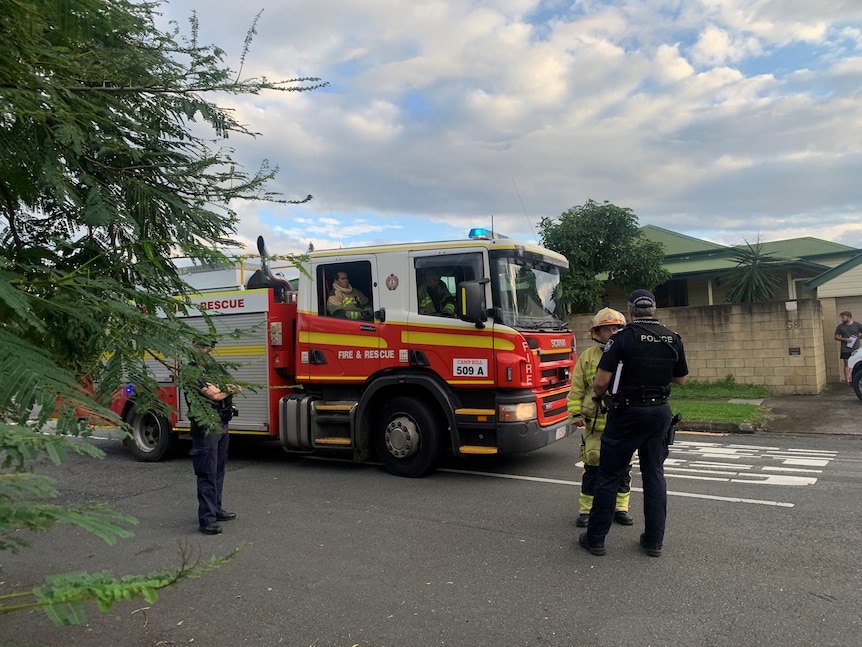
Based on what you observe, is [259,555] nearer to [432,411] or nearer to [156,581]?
[432,411]

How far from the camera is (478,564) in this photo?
4555mm

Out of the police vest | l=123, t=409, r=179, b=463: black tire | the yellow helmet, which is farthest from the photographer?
l=123, t=409, r=179, b=463: black tire

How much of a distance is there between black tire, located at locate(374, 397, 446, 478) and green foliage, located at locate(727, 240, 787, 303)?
1370 cm

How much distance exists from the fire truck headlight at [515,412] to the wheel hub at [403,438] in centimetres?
106

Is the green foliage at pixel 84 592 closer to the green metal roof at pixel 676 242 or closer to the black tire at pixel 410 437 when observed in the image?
the black tire at pixel 410 437

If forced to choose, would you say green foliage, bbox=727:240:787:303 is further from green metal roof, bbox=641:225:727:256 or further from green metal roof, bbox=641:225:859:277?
green metal roof, bbox=641:225:727:256

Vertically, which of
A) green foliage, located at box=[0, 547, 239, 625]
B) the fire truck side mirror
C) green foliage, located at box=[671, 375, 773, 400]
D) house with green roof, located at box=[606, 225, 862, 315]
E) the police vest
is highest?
house with green roof, located at box=[606, 225, 862, 315]

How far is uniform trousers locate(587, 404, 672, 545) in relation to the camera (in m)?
4.55

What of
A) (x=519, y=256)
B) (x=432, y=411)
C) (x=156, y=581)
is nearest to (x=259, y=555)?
(x=432, y=411)

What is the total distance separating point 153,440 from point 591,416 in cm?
660

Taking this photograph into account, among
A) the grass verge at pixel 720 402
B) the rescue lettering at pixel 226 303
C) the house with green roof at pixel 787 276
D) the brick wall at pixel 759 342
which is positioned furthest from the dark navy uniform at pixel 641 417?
the house with green roof at pixel 787 276

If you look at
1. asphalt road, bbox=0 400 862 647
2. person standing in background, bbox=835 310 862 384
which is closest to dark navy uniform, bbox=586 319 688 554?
asphalt road, bbox=0 400 862 647

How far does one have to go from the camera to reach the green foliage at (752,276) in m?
17.7

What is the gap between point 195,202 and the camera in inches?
117
